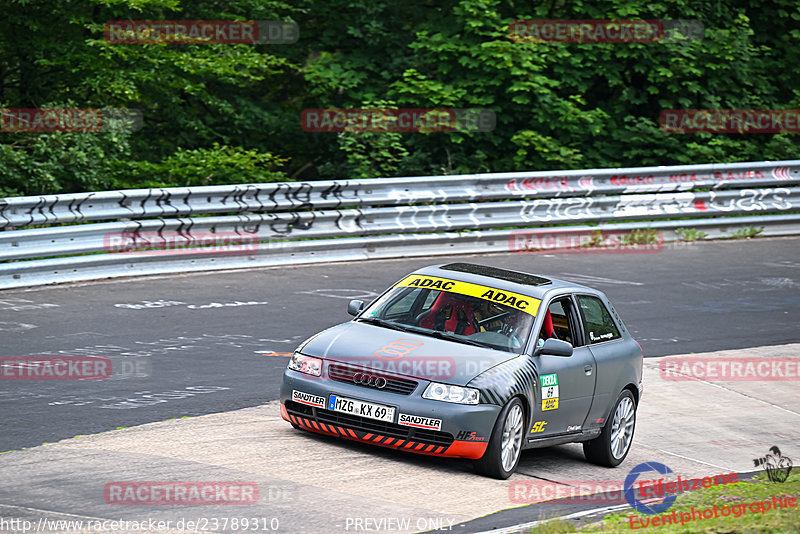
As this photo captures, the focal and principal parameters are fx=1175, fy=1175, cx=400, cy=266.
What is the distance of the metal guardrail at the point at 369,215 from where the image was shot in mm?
15102

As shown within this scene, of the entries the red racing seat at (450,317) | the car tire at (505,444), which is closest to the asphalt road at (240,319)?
the red racing seat at (450,317)

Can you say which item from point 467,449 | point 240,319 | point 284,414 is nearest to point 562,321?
point 467,449

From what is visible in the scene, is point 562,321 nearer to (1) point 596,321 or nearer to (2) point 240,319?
(1) point 596,321

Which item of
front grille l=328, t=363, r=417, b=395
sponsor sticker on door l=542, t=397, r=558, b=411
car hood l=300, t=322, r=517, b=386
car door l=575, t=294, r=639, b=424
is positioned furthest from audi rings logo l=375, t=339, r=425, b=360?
car door l=575, t=294, r=639, b=424

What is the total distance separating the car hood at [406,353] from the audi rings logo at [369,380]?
0.07 meters

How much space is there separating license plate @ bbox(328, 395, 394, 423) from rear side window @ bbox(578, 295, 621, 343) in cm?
223

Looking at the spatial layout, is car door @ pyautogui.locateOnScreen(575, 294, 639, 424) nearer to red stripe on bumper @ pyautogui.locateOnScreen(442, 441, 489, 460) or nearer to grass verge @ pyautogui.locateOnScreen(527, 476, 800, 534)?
grass verge @ pyautogui.locateOnScreen(527, 476, 800, 534)

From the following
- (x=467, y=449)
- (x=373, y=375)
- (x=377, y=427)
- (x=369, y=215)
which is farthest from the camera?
(x=369, y=215)

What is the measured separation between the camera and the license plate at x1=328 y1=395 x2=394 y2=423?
8.56 meters

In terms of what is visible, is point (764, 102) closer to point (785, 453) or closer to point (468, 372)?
point (785, 453)

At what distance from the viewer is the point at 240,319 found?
13.8 metres

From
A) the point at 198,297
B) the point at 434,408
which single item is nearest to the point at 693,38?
the point at 198,297

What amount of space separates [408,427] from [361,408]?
0.38 meters

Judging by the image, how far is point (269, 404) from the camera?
10367 millimetres
